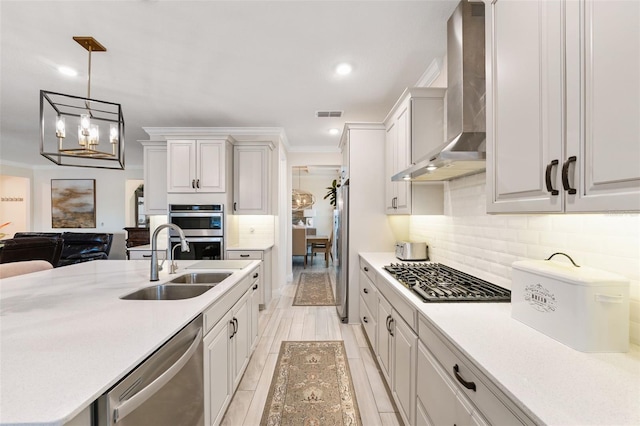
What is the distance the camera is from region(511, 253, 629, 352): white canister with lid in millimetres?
868

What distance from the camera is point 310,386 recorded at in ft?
7.03

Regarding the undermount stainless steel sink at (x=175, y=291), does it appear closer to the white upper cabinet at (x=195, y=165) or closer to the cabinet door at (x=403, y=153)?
the cabinet door at (x=403, y=153)

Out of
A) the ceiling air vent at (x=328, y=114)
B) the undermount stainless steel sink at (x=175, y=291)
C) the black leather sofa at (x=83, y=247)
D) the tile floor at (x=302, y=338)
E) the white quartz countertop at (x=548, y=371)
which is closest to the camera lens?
the white quartz countertop at (x=548, y=371)

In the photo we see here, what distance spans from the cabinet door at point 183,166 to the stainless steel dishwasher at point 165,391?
2.97 metres

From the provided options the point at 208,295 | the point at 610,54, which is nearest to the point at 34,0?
the point at 208,295

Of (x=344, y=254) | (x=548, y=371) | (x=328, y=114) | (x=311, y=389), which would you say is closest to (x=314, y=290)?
(x=344, y=254)

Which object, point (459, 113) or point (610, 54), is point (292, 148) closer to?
point (459, 113)

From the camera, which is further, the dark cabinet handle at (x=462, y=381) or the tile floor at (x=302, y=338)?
the tile floor at (x=302, y=338)

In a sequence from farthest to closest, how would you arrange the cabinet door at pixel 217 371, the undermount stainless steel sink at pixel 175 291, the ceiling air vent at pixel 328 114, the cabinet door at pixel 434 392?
the ceiling air vent at pixel 328 114 → the undermount stainless steel sink at pixel 175 291 → the cabinet door at pixel 217 371 → the cabinet door at pixel 434 392

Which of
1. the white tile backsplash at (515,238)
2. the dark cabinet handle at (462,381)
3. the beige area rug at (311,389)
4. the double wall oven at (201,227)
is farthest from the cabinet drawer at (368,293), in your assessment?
the double wall oven at (201,227)

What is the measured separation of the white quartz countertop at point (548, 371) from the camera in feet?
2.09

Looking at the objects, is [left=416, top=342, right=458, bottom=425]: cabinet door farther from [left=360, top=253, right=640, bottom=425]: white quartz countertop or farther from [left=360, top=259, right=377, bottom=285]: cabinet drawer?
[left=360, top=259, right=377, bottom=285]: cabinet drawer

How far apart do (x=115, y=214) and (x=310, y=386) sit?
7.42m

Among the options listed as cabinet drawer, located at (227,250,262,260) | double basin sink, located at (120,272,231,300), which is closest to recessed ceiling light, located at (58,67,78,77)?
double basin sink, located at (120,272,231,300)
